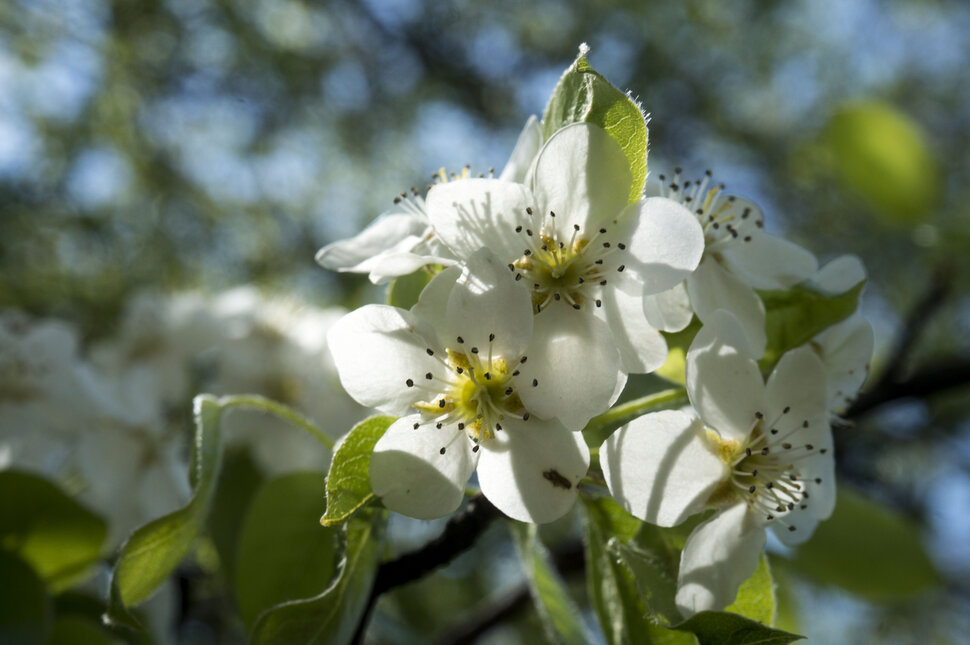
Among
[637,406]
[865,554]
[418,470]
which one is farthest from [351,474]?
[865,554]

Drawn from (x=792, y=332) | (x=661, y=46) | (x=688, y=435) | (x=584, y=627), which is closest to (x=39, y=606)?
(x=584, y=627)

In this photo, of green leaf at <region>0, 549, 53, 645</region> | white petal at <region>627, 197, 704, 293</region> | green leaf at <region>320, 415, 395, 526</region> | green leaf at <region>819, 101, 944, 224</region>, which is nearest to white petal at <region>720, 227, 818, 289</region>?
white petal at <region>627, 197, 704, 293</region>

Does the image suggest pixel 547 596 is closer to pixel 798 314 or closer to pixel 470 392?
pixel 470 392

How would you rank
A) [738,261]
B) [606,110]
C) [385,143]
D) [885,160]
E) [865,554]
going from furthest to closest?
1. [385,143]
2. [885,160]
3. [865,554]
4. [738,261]
5. [606,110]

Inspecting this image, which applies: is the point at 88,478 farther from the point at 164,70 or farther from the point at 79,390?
the point at 164,70

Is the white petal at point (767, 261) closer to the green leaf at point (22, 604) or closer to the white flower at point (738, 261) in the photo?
the white flower at point (738, 261)

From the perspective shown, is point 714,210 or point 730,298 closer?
point 730,298

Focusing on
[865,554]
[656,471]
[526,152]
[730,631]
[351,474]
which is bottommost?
[865,554]
